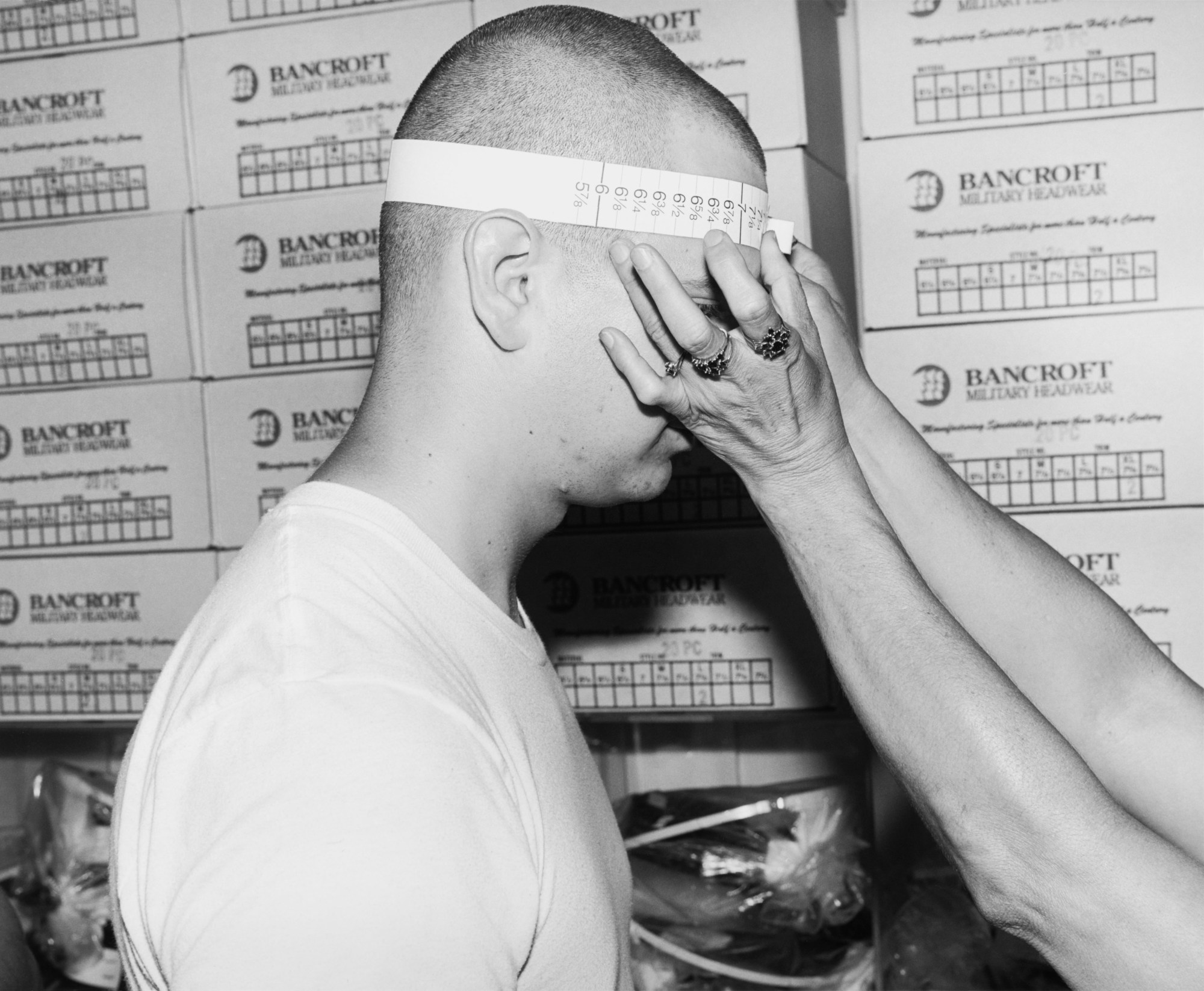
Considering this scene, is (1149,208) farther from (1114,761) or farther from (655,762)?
(655,762)

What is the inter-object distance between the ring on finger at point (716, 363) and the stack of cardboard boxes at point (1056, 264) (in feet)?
1.99

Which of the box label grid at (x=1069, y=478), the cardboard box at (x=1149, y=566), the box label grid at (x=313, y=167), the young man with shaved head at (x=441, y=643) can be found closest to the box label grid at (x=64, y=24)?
the box label grid at (x=313, y=167)

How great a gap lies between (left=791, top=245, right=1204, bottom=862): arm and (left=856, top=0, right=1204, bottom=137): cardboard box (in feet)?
1.14

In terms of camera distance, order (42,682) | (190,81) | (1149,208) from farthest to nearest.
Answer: (42,682)
(190,81)
(1149,208)

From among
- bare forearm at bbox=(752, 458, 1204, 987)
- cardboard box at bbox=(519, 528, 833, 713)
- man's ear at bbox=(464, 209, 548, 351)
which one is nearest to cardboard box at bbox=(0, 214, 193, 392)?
cardboard box at bbox=(519, 528, 833, 713)

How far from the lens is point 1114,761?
1.23m

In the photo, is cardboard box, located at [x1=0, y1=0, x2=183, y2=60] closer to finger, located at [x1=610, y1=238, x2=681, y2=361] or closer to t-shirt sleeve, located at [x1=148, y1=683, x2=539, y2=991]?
finger, located at [x1=610, y1=238, x2=681, y2=361]

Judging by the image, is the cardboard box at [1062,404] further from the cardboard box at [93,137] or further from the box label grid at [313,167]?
the cardboard box at [93,137]

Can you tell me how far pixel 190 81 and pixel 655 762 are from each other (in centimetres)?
112

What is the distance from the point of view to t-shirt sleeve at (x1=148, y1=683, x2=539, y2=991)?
65cm

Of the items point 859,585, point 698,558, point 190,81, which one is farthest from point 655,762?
point 190,81

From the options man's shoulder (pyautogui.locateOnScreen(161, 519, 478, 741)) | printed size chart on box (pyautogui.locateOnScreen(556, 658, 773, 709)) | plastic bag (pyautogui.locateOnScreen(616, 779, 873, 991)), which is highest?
man's shoulder (pyautogui.locateOnScreen(161, 519, 478, 741))

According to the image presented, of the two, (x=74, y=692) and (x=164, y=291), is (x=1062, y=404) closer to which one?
(x=164, y=291)

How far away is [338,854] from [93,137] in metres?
1.26
